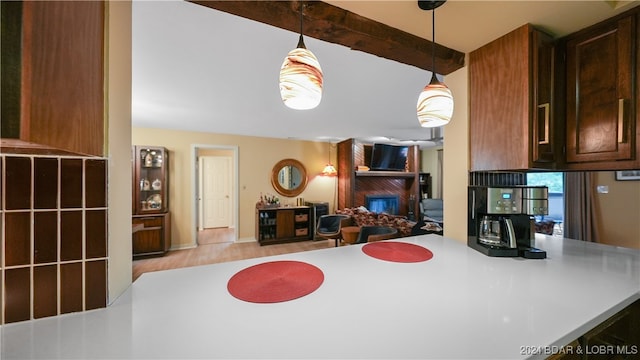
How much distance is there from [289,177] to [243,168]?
1.05 m

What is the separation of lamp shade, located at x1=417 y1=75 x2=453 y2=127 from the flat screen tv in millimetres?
4415

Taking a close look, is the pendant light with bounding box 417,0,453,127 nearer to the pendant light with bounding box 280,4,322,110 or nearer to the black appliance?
the pendant light with bounding box 280,4,322,110

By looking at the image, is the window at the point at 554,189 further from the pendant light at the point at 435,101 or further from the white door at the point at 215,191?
the white door at the point at 215,191

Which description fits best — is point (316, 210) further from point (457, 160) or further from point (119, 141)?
point (119, 141)

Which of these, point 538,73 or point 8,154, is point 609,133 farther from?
point 8,154

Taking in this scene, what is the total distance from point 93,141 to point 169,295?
59cm

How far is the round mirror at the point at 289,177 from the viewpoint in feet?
16.8

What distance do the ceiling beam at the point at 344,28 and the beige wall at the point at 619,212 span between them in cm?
344

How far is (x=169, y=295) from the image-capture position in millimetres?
839

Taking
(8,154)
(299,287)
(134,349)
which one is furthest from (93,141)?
(299,287)

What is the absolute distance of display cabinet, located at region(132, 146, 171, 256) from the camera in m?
3.73

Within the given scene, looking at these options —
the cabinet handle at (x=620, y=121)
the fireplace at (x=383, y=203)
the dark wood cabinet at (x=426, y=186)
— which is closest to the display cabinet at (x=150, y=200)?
the fireplace at (x=383, y=203)

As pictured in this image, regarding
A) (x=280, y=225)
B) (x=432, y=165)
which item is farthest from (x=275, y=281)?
(x=432, y=165)

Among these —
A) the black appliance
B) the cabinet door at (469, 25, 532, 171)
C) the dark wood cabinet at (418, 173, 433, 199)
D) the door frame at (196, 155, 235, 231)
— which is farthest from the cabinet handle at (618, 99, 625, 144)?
the door frame at (196, 155, 235, 231)
